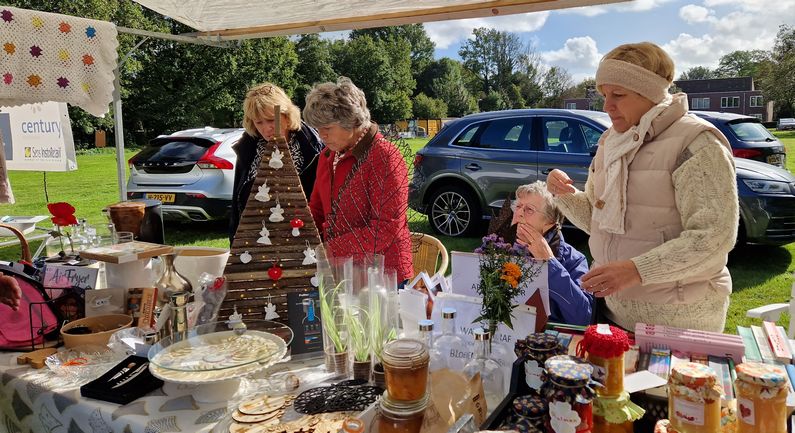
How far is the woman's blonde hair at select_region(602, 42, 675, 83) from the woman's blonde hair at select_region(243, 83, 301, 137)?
1581 millimetres

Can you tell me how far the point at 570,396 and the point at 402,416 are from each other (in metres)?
0.31

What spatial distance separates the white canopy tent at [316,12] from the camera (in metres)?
2.30

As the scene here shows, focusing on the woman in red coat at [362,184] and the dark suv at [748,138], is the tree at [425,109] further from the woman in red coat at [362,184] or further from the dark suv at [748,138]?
the woman in red coat at [362,184]

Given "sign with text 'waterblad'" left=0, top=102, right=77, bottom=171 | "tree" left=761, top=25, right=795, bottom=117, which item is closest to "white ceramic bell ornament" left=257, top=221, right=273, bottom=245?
"sign with text 'waterblad'" left=0, top=102, right=77, bottom=171

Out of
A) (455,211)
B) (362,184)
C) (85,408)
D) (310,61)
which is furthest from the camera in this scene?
(310,61)

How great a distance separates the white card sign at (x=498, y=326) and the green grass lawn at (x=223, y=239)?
298 centimetres

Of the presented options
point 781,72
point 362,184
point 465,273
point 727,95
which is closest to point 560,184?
point 465,273

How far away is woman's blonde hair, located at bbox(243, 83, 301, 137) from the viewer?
103 inches

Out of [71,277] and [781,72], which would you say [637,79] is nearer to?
[71,277]

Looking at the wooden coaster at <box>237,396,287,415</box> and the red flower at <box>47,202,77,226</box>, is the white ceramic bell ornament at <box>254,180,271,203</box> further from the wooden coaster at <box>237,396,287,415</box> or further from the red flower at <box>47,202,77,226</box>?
the red flower at <box>47,202,77,226</box>

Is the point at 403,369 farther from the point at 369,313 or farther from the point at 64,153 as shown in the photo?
the point at 64,153

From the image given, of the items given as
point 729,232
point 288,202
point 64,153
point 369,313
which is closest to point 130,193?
point 64,153

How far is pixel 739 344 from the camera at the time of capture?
1207 mm

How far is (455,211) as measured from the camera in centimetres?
639
